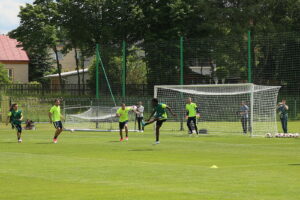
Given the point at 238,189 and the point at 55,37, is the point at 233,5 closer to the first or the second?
the point at 55,37

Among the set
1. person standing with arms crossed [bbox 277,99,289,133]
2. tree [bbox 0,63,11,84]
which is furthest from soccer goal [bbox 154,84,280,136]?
tree [bbox 0,63,11,84]

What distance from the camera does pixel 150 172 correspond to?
696 inches

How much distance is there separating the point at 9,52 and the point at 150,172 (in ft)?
305

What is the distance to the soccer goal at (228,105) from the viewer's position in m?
37.8

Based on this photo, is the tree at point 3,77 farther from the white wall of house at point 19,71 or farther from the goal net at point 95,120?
the goal net at point 95,120

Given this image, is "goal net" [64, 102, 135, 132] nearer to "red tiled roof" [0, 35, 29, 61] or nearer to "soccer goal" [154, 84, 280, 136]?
"soccer goal" [154, 84, 280, 136]

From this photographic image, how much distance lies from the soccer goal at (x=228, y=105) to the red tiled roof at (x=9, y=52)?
62501 mm

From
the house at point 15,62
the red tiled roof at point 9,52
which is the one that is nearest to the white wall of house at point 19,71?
the house at point 15,62

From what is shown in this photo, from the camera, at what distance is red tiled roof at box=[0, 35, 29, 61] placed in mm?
106000

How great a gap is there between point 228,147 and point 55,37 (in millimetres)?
51265

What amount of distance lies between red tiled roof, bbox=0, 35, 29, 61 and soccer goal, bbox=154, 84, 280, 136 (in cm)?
6250

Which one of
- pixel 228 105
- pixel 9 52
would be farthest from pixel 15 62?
pixel 228 105

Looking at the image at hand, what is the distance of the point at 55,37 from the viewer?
251 feet

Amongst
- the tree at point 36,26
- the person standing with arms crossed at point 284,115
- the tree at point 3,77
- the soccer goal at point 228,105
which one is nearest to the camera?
the person standing with arms crossed at point 284,115
